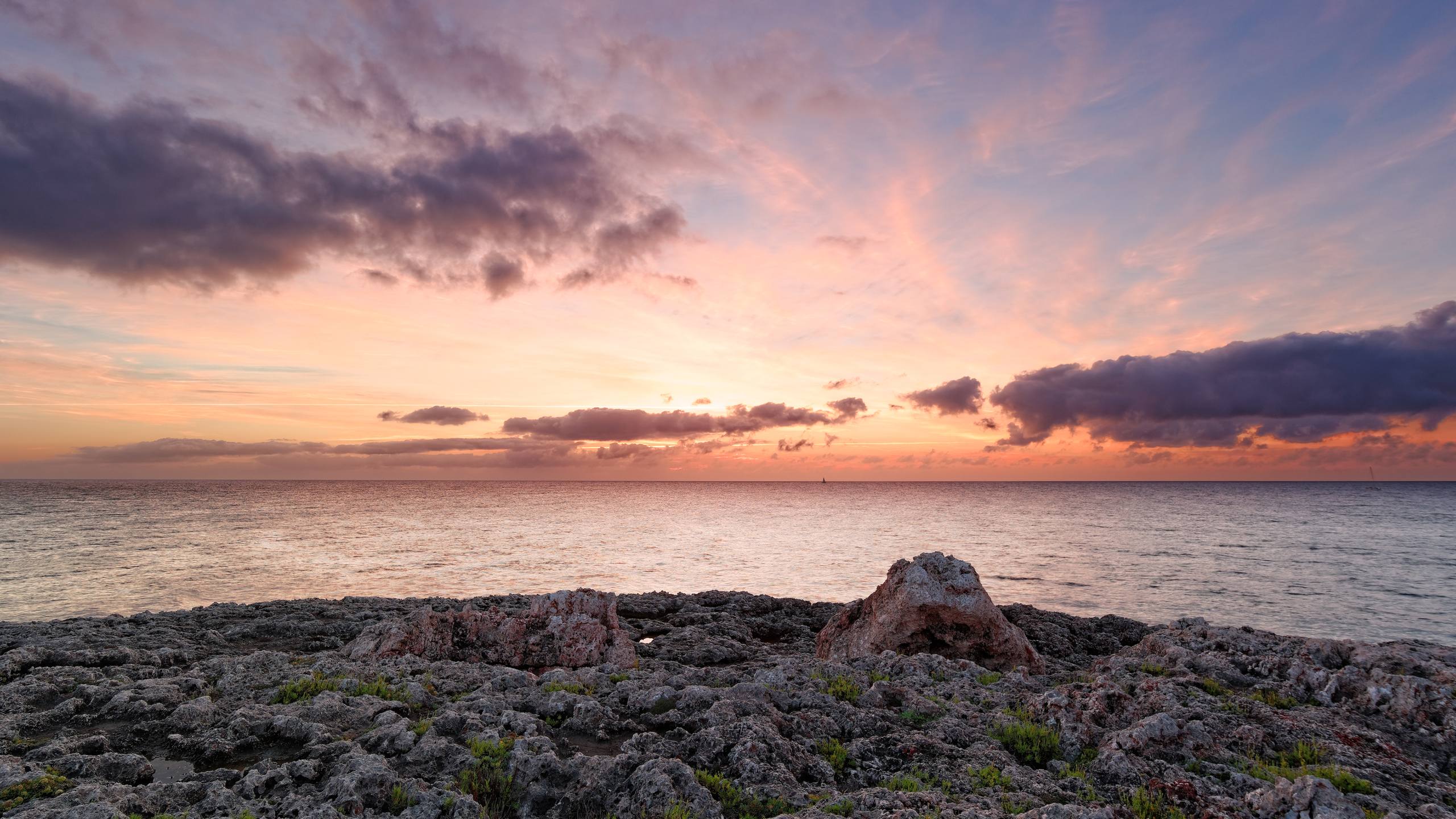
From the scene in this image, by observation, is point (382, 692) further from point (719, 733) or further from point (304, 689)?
point (719, 733)

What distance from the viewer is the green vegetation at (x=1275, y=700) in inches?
443

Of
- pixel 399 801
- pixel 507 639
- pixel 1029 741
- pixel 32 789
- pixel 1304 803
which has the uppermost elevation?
pixel 32 789

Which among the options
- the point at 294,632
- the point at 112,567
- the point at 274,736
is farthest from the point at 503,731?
the point at 112,567

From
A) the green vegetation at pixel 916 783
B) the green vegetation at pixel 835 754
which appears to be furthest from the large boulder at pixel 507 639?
the green vegetation at pixel 916 783

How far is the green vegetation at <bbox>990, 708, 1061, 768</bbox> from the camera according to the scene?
32.2ft

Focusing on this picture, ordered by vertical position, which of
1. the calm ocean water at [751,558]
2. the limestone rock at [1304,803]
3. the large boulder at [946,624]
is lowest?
the calm ocean water at [751,558]

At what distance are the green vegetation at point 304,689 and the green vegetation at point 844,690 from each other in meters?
9.21

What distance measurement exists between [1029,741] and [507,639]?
40.7ft

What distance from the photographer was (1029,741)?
10.2 meters

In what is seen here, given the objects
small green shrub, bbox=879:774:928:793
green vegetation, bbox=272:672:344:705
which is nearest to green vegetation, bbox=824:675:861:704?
small green shrub, bbox=879:774:928:793

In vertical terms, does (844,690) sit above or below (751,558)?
above

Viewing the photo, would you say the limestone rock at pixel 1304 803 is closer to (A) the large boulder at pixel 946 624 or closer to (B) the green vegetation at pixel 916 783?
(B) the green vegetation at pixel 916 783

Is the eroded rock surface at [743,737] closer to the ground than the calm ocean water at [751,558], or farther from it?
farther from it

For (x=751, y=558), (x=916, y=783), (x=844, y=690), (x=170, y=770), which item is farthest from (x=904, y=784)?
(x=751, y=558)
